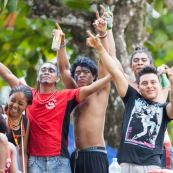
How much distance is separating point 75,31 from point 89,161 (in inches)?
136

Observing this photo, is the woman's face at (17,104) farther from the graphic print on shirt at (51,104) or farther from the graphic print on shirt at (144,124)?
the graphic print on shirt at (144,124)

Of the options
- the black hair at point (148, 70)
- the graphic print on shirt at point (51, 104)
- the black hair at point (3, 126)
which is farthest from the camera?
the graphic print on shirt at point (51, 104)

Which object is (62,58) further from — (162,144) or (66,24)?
(66,24)

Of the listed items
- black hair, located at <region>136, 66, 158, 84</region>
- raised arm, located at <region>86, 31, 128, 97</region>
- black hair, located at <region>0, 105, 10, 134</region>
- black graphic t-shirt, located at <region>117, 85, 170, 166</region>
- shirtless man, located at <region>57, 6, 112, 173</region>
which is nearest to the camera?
black hair, located at <region>0, 105, 10, 134</region>

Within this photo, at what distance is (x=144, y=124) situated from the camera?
313 inches

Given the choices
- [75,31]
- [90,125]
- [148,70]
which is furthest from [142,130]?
[75,31]

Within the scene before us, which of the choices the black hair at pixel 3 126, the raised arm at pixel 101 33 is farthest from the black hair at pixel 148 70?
the black hair at pixel 3 126

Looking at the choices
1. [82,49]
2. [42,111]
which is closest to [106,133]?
[82,49]

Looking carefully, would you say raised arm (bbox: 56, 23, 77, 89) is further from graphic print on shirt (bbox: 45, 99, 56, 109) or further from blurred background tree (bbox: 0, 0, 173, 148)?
blurred background tree (bbox: 0, 0, 173, 148)

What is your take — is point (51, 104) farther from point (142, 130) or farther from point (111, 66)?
point (142, 130)

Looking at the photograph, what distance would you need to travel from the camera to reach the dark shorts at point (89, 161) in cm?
843

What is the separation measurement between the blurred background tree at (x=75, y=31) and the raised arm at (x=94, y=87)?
235 cm

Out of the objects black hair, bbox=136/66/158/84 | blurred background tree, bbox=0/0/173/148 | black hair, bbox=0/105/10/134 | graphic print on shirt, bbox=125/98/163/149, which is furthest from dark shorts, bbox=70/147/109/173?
blurred background tree, bbox=0/0/173/148

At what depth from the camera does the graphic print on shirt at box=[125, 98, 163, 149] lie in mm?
7906
